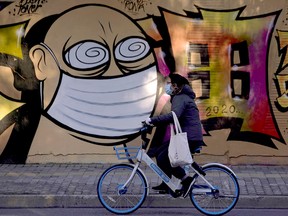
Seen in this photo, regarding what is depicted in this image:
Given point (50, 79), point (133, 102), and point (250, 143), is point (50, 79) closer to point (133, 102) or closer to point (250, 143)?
point (133, 102)

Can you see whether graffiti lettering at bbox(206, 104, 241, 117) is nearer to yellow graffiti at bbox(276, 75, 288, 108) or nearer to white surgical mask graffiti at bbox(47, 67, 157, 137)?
yellow graffiti at bbox(276, 75, 288, 108)

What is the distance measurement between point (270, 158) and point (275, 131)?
0.48 m

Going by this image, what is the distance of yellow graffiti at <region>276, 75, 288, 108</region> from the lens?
11.4 m

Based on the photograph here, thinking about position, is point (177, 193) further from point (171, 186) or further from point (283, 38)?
point (283, 38)

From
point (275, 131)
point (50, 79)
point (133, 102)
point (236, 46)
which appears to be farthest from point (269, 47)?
point (50, 79)

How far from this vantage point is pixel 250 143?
11477 mm

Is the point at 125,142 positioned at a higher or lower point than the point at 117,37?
lower

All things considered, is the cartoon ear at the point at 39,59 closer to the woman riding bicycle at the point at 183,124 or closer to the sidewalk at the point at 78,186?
the sidewalk at the point at 78,186

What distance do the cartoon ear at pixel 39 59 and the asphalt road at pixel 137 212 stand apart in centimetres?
319

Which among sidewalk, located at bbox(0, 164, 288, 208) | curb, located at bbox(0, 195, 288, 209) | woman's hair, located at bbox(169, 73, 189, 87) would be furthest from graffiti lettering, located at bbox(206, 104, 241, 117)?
woman's hair, located at bbox(169, 73, 189, 87)

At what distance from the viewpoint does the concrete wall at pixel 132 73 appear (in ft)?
37.4

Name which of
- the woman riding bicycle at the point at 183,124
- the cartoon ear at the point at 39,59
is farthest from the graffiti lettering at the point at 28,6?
the woman riding bicycle at the point at 183,124

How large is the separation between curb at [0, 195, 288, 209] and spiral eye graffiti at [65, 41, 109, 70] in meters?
3.09

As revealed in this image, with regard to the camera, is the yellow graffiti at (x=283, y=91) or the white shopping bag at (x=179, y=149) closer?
the white shopping bag at (x=179, y=149)
